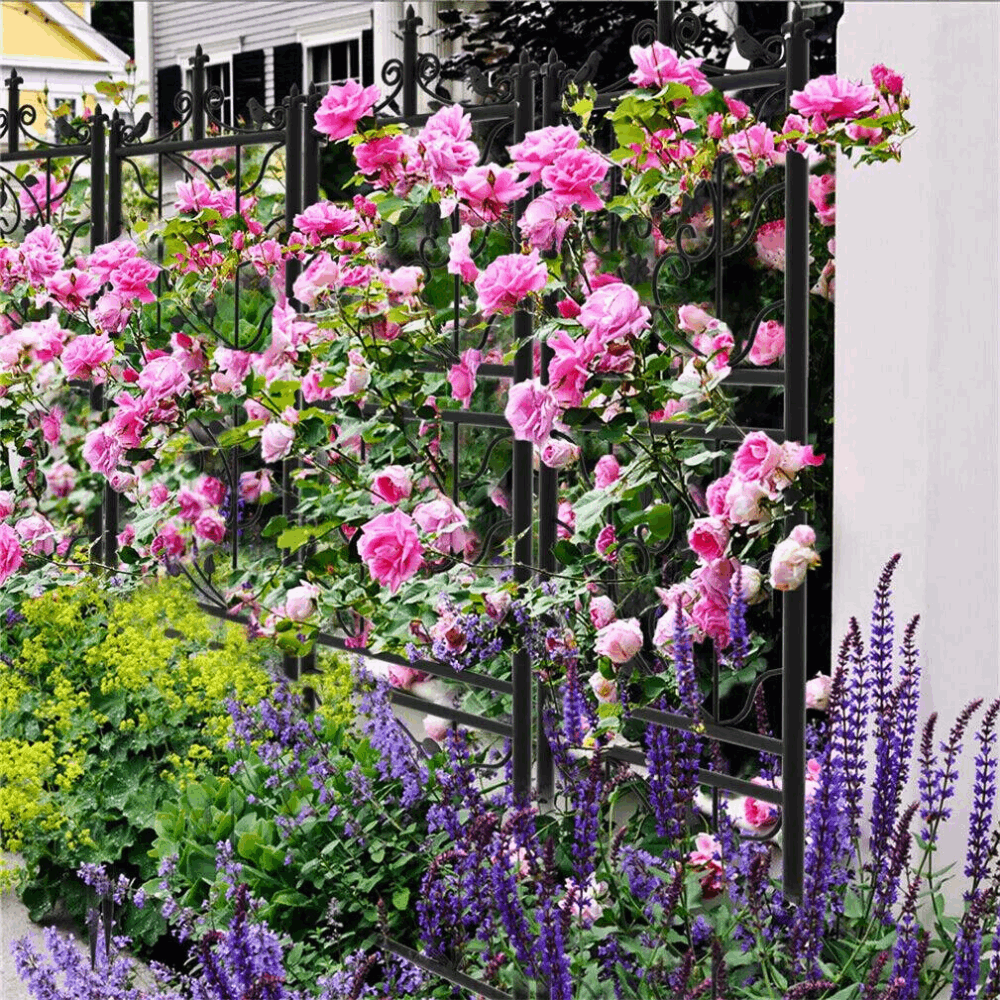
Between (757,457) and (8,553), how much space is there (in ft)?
8.32

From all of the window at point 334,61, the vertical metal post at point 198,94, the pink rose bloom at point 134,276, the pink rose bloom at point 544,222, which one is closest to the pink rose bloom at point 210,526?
the pink rose bloom at point 134,276

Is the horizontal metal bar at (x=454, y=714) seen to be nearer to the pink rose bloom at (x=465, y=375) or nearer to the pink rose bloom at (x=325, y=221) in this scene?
the pink rose bloom at (x=465, y=375)

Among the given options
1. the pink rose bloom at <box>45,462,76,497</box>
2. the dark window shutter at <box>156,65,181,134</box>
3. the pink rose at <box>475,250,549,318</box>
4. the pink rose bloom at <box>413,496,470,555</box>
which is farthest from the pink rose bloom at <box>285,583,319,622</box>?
the dark window shutter at <box>156,65,181,134</box>

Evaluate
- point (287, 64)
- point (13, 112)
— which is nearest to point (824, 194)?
point (13, 112)

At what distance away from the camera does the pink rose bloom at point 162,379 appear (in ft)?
14.3

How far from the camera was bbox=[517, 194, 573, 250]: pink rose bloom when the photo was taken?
10.3ft

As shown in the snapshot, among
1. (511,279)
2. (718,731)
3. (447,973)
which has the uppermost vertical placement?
(511,279)

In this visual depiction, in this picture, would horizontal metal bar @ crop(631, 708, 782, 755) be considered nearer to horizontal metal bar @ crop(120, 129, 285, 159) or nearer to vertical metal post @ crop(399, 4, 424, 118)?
vertical metal post @ crop(399, 4, 424, 118)

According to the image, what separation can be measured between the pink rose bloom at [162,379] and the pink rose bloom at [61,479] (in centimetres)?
148

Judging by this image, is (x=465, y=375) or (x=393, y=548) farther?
(x=465, y=375)

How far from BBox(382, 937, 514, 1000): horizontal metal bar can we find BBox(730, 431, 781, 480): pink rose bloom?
1061 mm

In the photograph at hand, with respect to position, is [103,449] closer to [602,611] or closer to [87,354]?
[87,354]

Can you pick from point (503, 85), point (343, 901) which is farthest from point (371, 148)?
point (343, 901)

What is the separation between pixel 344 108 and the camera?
3693mm
